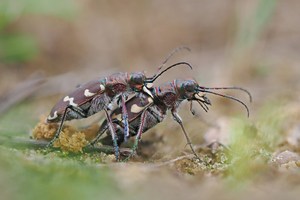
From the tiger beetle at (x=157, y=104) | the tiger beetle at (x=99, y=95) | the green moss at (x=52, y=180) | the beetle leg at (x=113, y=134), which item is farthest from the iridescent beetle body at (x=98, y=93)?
the green moss at (x=52, y=180)

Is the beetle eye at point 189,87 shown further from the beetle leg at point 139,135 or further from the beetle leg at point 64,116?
the beetle leg at point 64,116

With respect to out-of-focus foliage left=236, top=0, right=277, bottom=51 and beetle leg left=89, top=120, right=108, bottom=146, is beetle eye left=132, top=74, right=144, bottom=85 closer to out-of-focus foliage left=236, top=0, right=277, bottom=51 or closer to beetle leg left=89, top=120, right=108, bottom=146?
beetle leg left=89, top=120, right=108, bottom=146

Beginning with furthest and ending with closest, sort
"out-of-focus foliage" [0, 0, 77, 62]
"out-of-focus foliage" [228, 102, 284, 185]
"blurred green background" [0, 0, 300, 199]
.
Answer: "out-of-focus foliage" [0, 0, 77, 62], "out-of-focus foliage" [228, 102, 284, 185], "blurred green background" [0, 0, 300, 199]

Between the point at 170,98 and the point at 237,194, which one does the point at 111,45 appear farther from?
the point at 237,194

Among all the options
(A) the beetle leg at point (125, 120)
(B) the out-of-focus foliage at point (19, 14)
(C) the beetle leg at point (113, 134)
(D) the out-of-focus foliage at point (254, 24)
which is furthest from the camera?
(B) the out-of-focus foliage at point (19, 14)

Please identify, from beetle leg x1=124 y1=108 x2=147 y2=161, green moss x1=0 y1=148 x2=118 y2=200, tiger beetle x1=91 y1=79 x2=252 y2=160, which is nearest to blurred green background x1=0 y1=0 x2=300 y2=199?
green moss x1=0 y1=148 x2=118 y2=200

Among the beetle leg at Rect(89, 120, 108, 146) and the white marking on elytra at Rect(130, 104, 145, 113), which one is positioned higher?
the white marking on elytra at Rect(130, 104, 145, 113)

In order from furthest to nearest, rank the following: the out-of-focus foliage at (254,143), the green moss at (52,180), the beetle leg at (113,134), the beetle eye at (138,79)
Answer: the beetle eye at (138,79) → the beetle leg at (113,134) → the out-of-focus foliage at (254,143) → the green moss at (52,180)

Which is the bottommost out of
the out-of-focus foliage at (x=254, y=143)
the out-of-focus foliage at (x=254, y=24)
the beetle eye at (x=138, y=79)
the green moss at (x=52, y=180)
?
the green moss at (x=52, y=180)
